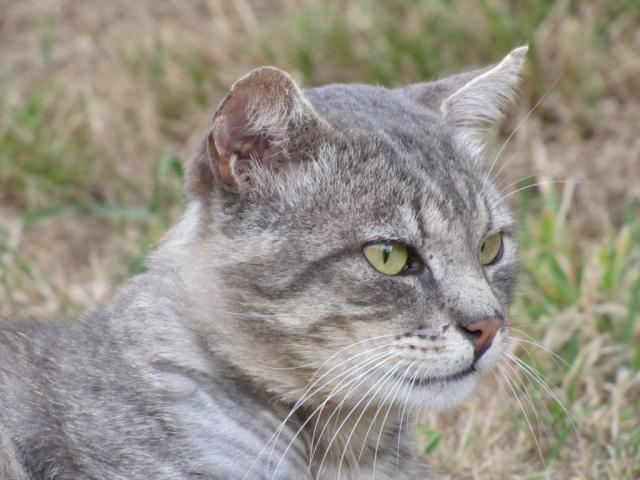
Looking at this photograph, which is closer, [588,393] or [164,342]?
[164,342]

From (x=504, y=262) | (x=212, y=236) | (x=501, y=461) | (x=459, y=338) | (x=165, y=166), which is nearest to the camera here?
(x=459, y=338)

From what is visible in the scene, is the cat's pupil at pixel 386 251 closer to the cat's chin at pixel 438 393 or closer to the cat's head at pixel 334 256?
the cat's head at pixel 334 256

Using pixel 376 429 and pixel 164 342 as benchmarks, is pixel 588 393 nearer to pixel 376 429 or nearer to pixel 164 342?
pixel 376 429

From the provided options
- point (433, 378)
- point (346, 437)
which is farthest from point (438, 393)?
point (346, 437)

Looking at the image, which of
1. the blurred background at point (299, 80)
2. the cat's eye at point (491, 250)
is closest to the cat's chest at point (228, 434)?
the cat's eye at point (491, 250)

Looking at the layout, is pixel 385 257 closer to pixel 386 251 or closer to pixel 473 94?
pixel 386 251

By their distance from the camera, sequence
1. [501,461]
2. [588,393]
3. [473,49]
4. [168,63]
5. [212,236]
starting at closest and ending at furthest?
[212,236]
[501,461]
[588,393]
[473,49]
[168,63]

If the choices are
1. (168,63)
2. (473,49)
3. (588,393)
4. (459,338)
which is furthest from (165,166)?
(459,338)

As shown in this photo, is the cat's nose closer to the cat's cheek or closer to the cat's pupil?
the cat's cheek

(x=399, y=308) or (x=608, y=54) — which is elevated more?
(x=608, y=54)
